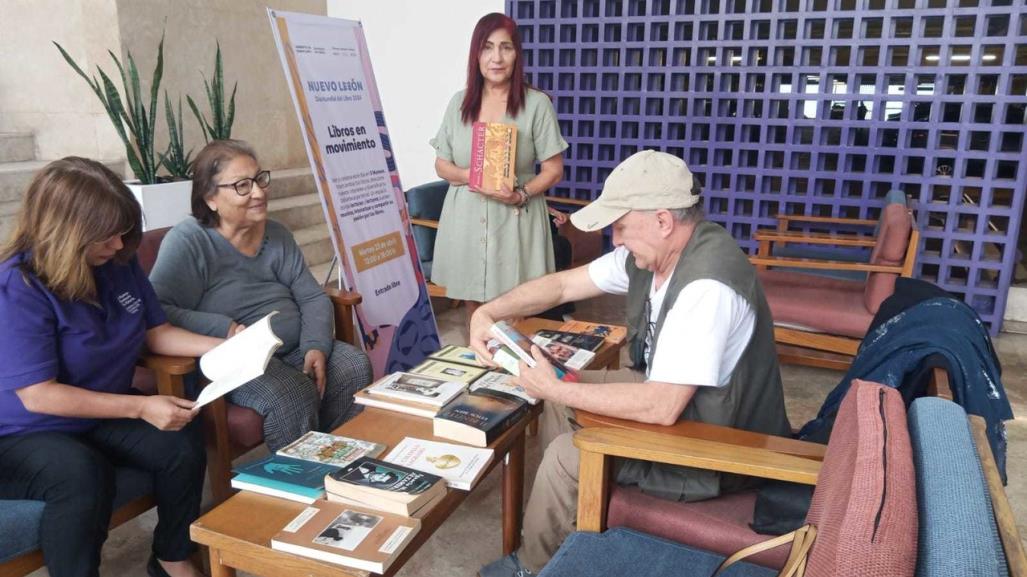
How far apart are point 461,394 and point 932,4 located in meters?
4.36

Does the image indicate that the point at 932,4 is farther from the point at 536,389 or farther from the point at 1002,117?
the point at 536,389

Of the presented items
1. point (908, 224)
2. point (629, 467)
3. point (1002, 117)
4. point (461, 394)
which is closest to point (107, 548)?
point (461, 394)

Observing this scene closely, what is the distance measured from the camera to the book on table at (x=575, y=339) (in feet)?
7.85

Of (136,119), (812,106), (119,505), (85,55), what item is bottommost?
(119,505)

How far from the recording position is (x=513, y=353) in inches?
75.5

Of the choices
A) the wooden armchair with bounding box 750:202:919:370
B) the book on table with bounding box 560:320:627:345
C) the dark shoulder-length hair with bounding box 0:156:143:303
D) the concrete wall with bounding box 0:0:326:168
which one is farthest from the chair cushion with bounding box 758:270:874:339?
the concrete wall with bounding box 0:0:326:168

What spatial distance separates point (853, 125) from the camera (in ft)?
14.6

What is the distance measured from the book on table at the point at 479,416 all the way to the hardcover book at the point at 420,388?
48mm

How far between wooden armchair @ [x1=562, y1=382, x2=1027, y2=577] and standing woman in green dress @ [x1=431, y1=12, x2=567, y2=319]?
155cm

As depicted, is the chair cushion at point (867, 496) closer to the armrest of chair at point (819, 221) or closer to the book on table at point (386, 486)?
the book on table at point (386, 486)

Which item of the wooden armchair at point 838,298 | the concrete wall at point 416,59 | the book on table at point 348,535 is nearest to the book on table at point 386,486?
the book on table at point 348,535

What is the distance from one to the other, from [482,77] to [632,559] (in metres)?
2.16

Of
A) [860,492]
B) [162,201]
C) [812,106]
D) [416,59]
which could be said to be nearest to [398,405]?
[860,492]

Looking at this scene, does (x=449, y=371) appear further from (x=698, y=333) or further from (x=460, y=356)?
(x=698, y=333)
